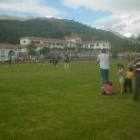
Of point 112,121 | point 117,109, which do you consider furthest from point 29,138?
point 117,109

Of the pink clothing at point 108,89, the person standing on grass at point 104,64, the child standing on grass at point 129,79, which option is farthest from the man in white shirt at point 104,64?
the pink clothing at point 108,89

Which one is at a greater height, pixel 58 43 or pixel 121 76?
pixel 58 43

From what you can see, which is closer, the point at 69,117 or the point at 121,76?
the point at 69,117

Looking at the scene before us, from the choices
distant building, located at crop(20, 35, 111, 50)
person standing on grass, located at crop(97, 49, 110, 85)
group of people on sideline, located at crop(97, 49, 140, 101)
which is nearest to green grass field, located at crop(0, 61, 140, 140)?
group of people on sideline, located at crop(97, 49, 140, 101)

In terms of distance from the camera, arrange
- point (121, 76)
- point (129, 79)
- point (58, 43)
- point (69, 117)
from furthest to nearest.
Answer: point (58, 43) → point (121, 76) → point (129, 79) → point (69, 117)

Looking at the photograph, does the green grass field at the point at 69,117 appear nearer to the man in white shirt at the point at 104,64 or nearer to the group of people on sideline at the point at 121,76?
the group of people on sideline at the point at 121,76

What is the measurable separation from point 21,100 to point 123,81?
4.81 meters

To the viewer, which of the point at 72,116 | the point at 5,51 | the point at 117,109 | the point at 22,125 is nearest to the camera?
the point at 22,125

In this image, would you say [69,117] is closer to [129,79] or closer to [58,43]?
[129,79]

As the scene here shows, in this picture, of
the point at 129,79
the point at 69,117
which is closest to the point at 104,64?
the point at 129,79

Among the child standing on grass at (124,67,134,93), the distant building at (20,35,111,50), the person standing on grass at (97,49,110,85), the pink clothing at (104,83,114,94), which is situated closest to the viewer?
the pink clothing at (104,83,114,94)

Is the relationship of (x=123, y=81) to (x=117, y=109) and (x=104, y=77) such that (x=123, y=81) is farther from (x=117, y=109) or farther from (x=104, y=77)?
(x=117, y=109)

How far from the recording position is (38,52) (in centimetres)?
10762

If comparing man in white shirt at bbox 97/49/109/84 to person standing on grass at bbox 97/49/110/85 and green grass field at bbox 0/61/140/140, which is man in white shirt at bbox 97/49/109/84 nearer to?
person standing on grass at bbox 97/49/110/85
